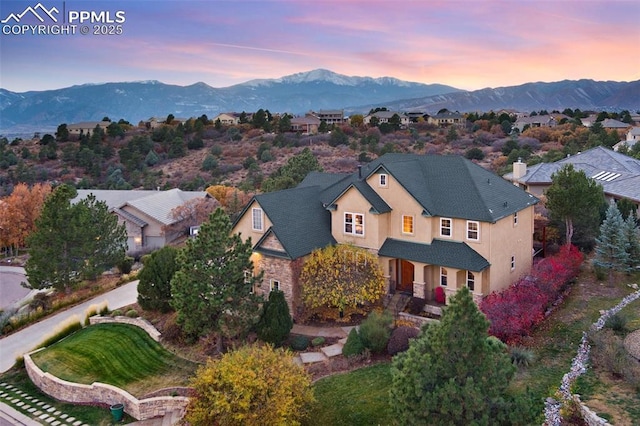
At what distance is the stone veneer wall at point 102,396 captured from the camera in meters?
17.6

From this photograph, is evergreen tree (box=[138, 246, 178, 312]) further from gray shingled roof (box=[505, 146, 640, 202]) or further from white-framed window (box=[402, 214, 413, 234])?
gray shingled roof (box=[505, 146, 640, 202])

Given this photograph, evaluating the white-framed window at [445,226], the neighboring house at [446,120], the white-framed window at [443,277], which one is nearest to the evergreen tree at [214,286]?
the white-framed window at [443,277]

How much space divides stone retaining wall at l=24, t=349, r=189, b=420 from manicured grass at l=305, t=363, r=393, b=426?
15.9 ft

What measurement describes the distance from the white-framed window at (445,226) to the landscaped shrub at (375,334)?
238 inches

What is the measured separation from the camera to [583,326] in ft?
65.2

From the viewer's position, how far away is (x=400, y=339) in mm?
18750

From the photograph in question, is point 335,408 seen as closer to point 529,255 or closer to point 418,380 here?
point 418,380

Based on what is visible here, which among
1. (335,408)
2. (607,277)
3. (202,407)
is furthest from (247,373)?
(607,277)

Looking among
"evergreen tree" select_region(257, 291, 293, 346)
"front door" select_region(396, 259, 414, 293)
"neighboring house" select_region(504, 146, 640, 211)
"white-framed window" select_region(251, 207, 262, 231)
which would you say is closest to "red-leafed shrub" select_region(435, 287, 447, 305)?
"front door" select_region(396, 259, 414, 293)

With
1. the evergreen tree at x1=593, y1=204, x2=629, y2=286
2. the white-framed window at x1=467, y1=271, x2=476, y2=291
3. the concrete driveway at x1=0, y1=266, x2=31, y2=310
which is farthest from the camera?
the concrete driveway at x1=0, y1=266, x2=31, y2=310

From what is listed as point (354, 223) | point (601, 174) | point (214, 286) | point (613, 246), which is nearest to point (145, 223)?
point (354, 223)

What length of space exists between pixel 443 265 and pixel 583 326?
5969 millimetres

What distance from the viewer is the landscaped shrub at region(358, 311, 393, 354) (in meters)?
18.9

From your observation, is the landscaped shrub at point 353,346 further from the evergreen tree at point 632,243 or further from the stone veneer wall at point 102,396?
the evergreen tree at point 632,243
